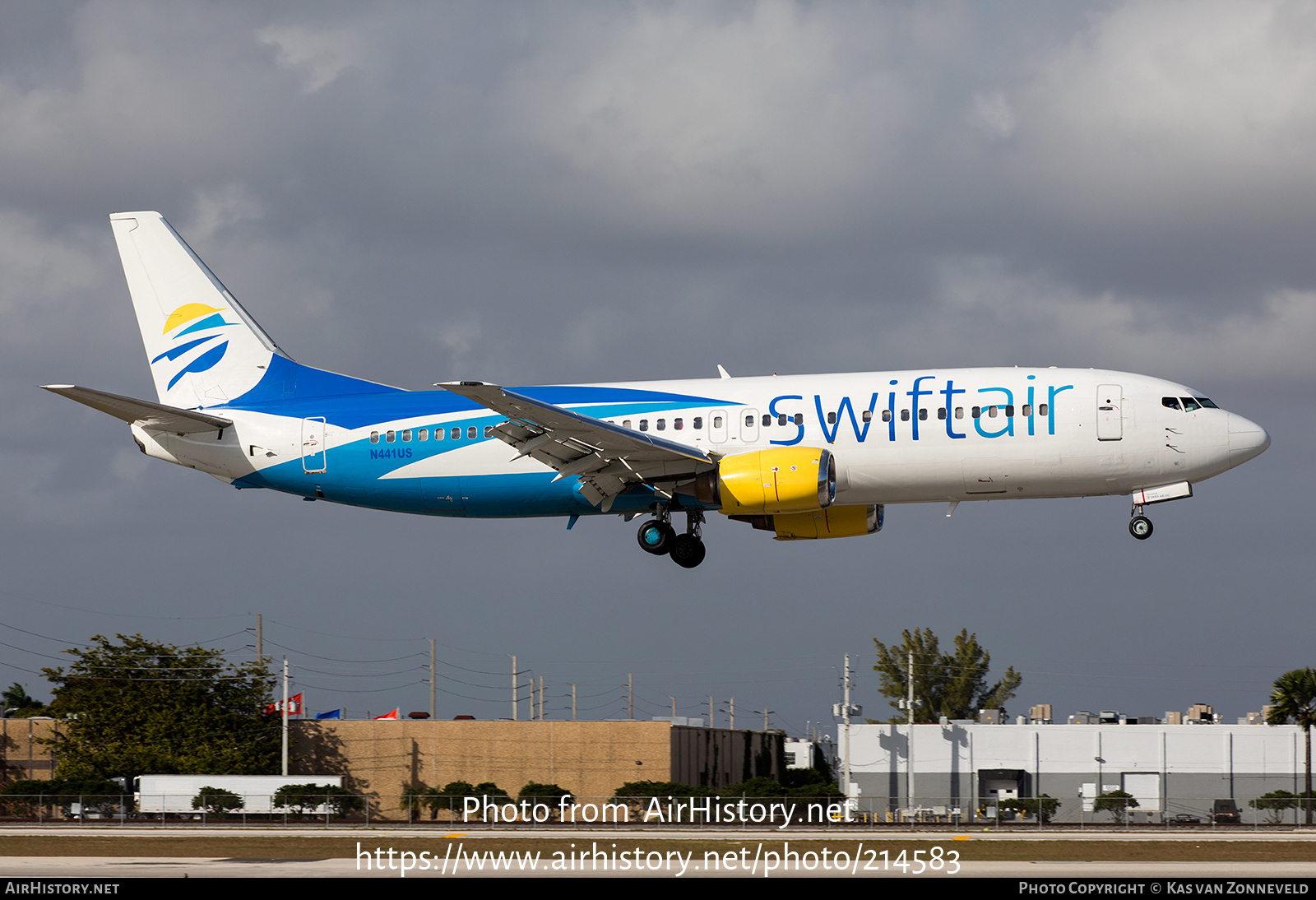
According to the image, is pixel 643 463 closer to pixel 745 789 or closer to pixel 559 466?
pixel 559 466

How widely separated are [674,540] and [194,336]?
63.3ft

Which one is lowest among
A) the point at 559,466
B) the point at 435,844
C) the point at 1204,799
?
the point at 1204,799

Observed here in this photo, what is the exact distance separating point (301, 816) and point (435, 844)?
61.3 feet

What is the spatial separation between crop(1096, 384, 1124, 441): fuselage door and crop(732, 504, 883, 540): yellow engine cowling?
8.23 metres

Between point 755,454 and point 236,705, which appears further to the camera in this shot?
point 236,705

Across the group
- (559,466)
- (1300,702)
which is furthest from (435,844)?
(1300,702)

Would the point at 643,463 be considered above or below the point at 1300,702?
above

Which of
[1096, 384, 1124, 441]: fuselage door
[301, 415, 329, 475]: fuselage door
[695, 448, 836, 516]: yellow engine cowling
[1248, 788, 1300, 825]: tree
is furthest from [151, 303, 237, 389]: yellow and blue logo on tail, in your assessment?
[1248, 788, 1300, 825]: tree

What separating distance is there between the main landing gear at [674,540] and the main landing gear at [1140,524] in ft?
43.5

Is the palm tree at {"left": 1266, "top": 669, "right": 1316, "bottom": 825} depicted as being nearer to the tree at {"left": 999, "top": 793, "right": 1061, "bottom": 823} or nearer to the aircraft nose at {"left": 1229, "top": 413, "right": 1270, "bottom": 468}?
the tree at {"left": 999, "top": 793, "right": 1061, "bottom": 823}

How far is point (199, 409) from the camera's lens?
4762 cm

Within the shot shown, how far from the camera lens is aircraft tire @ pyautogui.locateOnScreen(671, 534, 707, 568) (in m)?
44.1

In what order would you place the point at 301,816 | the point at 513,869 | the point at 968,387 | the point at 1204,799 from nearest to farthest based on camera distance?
the point at 513,869 → the point at 968,387 → the point at 301,816 → the point at 1204,799

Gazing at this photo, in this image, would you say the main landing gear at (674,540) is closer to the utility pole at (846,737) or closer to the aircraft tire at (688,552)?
the aircraft tire at (688,552)
